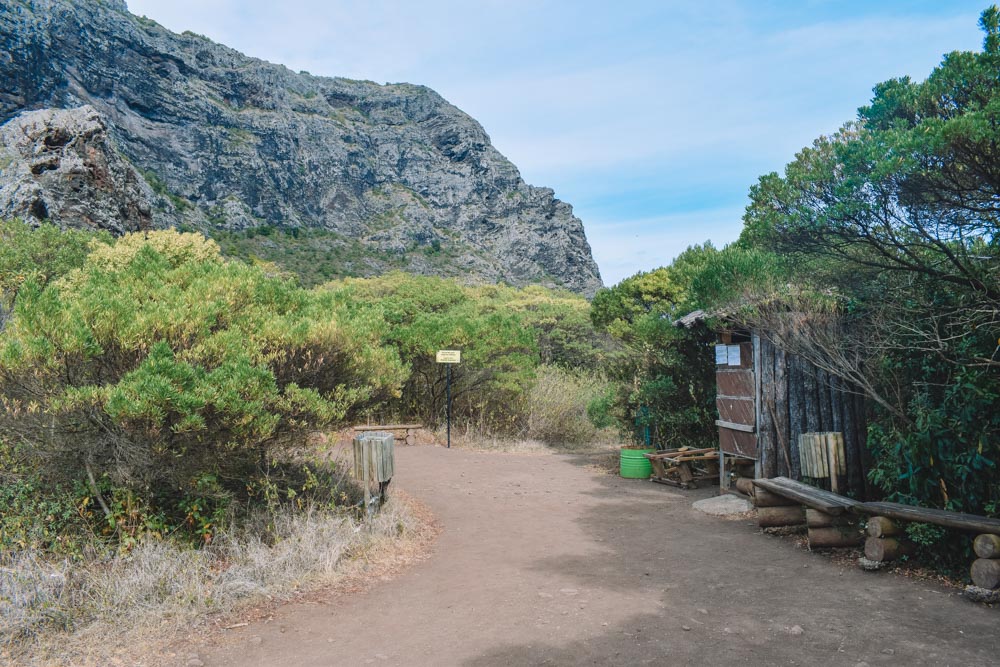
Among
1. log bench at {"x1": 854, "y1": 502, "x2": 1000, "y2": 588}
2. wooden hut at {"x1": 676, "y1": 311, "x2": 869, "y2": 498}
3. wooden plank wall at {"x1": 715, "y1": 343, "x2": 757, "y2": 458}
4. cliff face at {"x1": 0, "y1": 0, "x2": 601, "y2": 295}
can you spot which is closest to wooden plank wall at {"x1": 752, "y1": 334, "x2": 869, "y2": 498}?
wooden hut at {"x1": 676, "y1": 311, "x2": 869, "y2": 498}

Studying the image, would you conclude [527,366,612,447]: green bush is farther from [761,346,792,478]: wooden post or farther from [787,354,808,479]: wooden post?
[787,354,808,479]: wooden post

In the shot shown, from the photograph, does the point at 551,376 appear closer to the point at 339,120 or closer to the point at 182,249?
the point at 182,249

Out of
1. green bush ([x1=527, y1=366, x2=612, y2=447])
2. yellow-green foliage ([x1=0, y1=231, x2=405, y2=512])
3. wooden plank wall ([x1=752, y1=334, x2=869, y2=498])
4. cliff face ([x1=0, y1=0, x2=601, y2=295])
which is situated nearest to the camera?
yellow-green foliage ([x1=0, y1=231, x2=405, y2=512])

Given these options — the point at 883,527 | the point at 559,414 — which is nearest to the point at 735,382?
the point at 883,527

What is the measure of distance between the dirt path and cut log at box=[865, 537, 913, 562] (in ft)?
0.65

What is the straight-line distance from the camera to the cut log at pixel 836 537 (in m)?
5.84

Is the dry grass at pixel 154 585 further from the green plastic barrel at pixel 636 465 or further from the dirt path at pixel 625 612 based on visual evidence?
the green plastic barrel at pixel 636 465

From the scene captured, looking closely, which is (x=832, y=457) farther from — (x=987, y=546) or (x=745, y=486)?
(x=987, y=546)

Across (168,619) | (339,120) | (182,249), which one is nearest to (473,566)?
(168,619)

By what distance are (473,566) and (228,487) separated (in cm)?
292

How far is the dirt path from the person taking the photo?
373 centimetres

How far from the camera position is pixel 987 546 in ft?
14.7

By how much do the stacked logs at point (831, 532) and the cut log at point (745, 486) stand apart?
2.32 m

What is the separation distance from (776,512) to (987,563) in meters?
2.33
